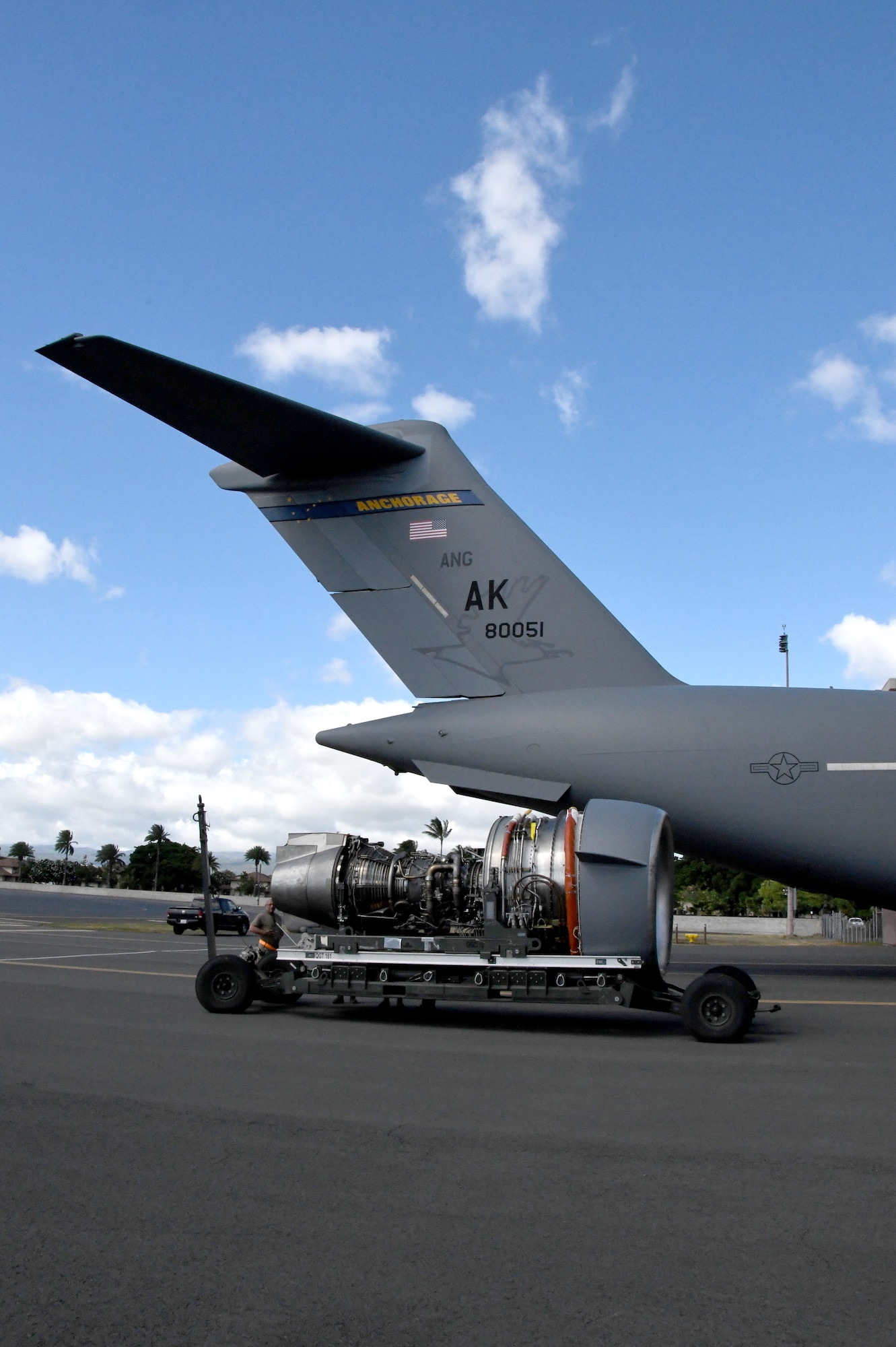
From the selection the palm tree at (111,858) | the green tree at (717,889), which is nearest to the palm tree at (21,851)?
the palm tree at (111,858)

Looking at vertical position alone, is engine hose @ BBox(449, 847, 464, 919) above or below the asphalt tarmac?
above

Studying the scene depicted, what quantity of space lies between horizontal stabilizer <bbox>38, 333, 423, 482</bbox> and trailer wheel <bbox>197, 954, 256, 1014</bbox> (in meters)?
6.87

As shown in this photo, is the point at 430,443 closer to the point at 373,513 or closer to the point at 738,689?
the point at 373,513

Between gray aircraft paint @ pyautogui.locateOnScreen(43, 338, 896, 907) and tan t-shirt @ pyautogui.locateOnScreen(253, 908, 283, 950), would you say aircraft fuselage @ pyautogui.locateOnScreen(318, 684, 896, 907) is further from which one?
tan t-shirt @ pyautogui.locateOnScreen(253, 908, 283, 950)

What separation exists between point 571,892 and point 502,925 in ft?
2.64

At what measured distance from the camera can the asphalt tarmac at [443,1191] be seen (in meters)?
3.42

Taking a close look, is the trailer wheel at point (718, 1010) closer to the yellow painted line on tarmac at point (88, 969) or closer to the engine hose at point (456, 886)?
the engine hose at point (456, 886)

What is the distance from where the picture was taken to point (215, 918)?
3734 cm

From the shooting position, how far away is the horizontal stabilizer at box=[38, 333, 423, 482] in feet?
39.4

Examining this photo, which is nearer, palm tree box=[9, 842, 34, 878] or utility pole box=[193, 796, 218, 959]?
utility pole box=[193, 796, 218, 959]

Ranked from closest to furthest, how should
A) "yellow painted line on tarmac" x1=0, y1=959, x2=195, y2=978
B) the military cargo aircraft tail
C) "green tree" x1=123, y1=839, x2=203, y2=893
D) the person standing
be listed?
the person standing < the military cargo aircraft tail < "yellow painted line on tarmac" x1=0, y1=959, x2=195, y2=978 < "green tree" x1=123, y1=839, x2=203, y2=893

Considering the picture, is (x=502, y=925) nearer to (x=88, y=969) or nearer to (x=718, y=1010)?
(x=718, y=1010)

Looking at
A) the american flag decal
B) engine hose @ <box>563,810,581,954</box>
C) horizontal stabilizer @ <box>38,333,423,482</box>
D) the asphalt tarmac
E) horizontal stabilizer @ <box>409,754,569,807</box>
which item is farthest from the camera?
the american flag decal

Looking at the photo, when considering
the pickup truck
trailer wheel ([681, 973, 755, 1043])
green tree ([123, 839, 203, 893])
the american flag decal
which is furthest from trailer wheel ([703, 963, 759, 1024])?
green tree ([123, 839, 203, 893])
